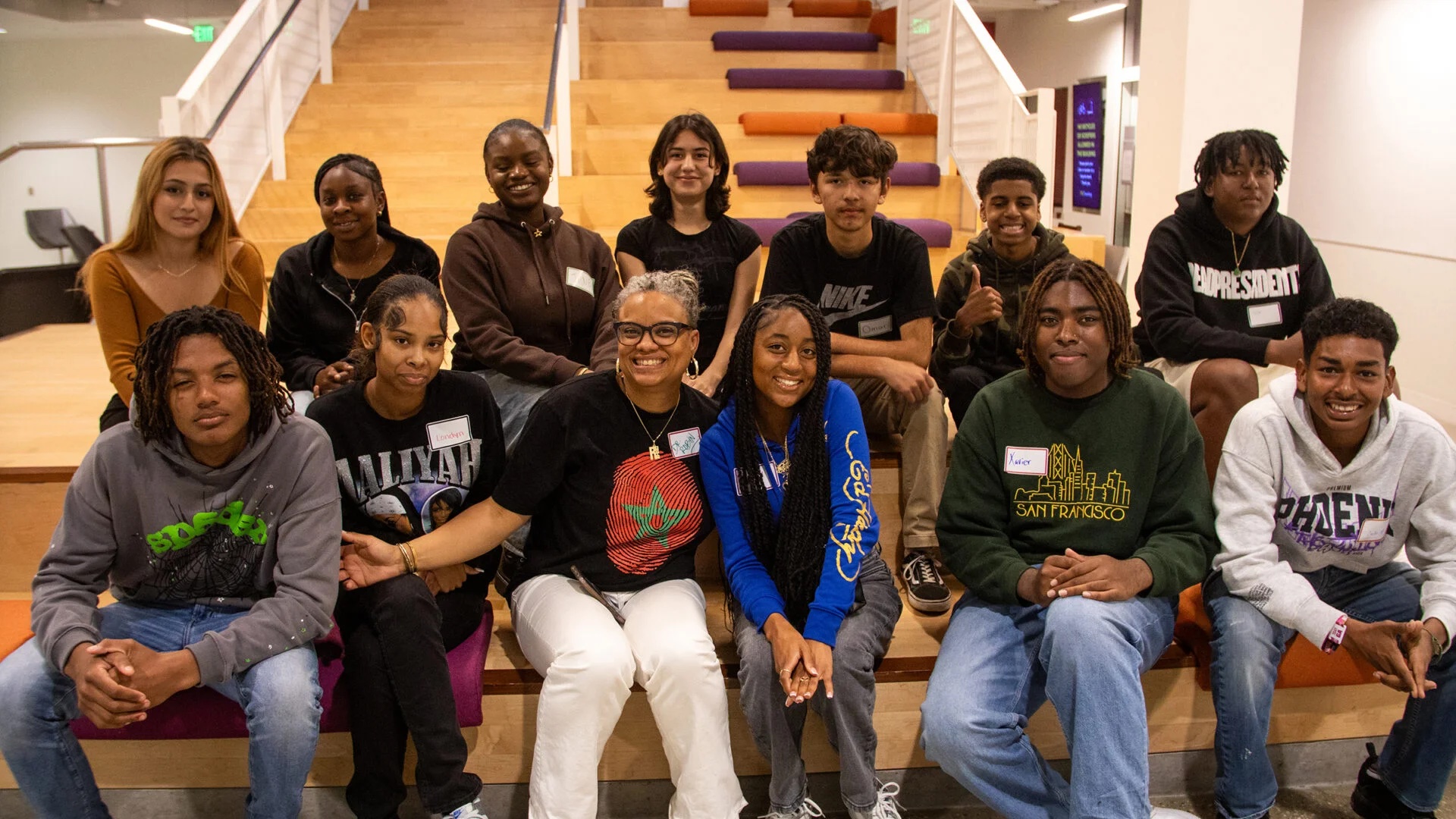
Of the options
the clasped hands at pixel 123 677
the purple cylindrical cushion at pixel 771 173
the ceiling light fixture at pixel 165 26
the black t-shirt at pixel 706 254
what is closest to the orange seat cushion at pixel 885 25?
the purple cylindrical cushion at pixel 771 173

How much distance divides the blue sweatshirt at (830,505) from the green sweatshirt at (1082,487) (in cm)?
21

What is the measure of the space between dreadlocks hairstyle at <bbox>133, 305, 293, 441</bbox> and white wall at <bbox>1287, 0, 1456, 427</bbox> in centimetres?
492

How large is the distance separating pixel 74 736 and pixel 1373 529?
245 centimetres

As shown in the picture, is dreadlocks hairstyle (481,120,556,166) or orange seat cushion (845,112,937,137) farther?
orange seat cushion (845,112,937,137)

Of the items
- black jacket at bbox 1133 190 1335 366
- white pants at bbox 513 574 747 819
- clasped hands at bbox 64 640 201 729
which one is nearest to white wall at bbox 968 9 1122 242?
black jacket at bbox 1133 190 1335 366

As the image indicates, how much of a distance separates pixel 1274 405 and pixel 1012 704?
0.79 m

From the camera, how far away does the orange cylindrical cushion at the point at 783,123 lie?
562 cm

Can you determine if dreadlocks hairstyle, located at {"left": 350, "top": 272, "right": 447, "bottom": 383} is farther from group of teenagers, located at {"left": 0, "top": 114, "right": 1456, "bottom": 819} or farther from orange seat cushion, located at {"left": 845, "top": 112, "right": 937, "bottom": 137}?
orange seat cushion, located at {"left": 845, "top": 112, "right": 937, "bottom": 137}

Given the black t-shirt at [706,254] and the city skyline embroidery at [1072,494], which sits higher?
the black t-shirt at [706,254]

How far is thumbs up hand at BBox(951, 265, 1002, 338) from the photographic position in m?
2.50

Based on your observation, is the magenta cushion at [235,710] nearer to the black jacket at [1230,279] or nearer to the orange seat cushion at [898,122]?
the black jacket at [1230,279]

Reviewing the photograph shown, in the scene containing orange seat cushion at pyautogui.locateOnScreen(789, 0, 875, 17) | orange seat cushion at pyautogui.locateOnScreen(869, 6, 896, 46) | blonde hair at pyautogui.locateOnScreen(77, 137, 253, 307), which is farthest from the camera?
orange seat cushion at pyautogui.locateOnScreen(789, 0, 875, 17)

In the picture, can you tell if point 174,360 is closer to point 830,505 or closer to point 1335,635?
point 830,505

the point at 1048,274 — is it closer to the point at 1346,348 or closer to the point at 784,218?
the point at 1346,348
